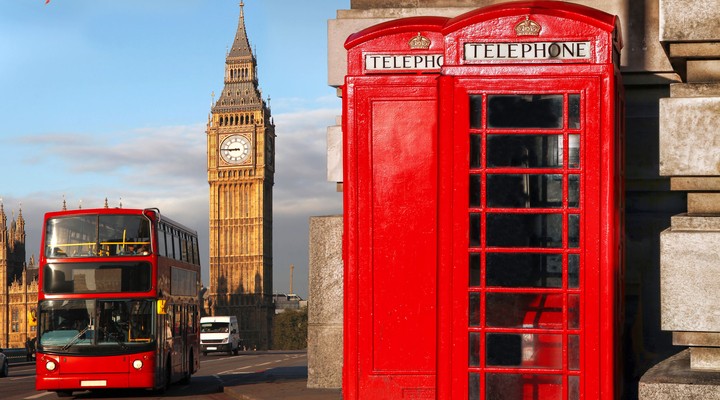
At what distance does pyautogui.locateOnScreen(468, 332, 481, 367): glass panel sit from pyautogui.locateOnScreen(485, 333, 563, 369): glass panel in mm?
51

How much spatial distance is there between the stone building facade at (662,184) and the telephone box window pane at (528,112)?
1.92ft

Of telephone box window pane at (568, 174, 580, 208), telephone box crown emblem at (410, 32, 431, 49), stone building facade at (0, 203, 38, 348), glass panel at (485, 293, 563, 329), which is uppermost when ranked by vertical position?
telephone box crown emblem at (410, 32, 431, 49)

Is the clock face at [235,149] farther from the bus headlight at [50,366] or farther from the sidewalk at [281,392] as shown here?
the sidewalk at [281,392]

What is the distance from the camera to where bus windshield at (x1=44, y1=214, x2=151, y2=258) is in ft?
53.8

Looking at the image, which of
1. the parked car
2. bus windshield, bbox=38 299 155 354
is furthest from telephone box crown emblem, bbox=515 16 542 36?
the parked car

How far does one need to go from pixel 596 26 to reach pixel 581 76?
33 cm

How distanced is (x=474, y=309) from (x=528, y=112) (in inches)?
45.5

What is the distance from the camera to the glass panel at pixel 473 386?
687cm

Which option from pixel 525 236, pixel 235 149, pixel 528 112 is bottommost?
pixel 525 236

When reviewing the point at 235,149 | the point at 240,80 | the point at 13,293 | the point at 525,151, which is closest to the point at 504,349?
the point at 525,151

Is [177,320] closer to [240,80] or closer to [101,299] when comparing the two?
[101,299]

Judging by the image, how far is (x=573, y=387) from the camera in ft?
22.3

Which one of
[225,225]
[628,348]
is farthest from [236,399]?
[225,225]

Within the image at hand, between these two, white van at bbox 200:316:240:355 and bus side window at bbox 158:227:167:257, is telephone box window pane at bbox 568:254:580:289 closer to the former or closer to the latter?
bus side window at bbox 158:227:167:257
